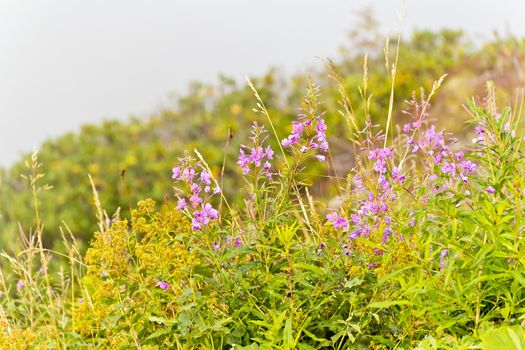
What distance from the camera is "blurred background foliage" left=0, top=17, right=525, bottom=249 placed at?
376 inches

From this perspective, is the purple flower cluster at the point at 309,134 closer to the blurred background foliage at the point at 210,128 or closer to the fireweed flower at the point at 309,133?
the fireweed flower at the point at 309,133

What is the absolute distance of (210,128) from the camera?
11000mm

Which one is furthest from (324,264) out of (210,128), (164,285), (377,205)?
(210,128)

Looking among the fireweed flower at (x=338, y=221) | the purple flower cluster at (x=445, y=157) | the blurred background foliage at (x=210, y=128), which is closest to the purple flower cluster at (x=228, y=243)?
the fireweed flower at (x=338, y=221)

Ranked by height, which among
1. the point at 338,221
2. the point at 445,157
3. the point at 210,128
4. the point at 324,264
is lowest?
the point at 210,128

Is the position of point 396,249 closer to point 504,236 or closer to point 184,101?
point 504,236

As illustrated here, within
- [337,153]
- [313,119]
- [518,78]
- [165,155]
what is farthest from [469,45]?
[313,119]

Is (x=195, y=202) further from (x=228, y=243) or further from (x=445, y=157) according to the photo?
(x=445, y=157)

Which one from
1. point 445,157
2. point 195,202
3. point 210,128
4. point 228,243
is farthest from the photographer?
point 210,128

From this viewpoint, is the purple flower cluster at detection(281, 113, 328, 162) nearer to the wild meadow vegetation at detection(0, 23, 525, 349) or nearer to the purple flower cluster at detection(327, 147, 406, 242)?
the wild meadow vegetation at detection(0, 23, 525, 349)

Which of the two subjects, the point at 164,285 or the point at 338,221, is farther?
the point at 338,221

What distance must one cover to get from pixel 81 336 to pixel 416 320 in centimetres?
171

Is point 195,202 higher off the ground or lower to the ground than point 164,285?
higher

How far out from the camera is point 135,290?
3.68m
